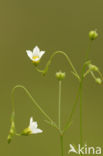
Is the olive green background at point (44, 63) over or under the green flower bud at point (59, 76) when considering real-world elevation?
over

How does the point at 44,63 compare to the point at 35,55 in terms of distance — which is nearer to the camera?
the point at 35,55

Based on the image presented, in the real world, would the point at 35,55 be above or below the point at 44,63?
below

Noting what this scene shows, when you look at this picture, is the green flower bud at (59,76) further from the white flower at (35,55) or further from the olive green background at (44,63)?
the olive green background at (44,63)

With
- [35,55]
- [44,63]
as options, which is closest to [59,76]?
[35,55]

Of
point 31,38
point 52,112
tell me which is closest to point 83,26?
point 31,38

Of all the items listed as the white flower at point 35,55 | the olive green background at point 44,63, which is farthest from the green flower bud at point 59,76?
the olive green background at point 44,63

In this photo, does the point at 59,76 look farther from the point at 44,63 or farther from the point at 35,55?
the point at 44,63

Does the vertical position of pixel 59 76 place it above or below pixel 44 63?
below

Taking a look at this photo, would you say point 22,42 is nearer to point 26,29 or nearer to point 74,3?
point 26,29
